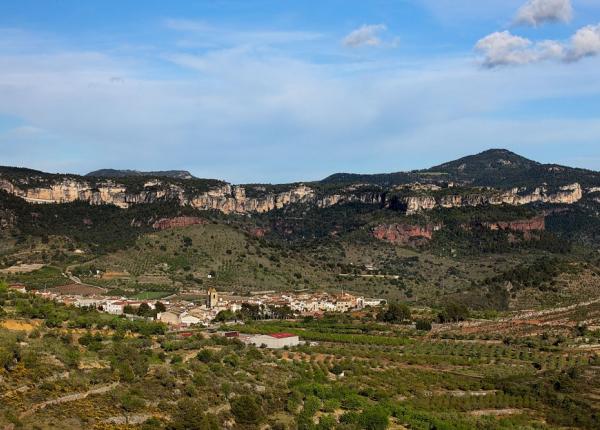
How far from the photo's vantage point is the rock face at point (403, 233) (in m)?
188

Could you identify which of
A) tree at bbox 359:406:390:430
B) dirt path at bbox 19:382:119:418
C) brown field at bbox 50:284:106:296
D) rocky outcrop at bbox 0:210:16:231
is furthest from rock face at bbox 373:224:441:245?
dirt path at bbox 19:382:119:418

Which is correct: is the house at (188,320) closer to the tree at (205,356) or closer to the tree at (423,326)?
the tree at (423,326)

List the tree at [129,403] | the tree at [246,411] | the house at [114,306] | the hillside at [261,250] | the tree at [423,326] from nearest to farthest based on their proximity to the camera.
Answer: the tree at [129,403] → the tree at [246,411] → the house at [114,306] → the tree at [423,326] → the hillside at [261,250]

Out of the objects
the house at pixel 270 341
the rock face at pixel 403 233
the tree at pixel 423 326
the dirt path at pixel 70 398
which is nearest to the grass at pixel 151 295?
the tree at pixel 423 326

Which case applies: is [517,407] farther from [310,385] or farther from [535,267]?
[535,267]

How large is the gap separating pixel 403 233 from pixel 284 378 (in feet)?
461

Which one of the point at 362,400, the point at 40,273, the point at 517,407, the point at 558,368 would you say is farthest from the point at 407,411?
the point at 40,273

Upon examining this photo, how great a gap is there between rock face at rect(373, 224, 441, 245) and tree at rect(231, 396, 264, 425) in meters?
148

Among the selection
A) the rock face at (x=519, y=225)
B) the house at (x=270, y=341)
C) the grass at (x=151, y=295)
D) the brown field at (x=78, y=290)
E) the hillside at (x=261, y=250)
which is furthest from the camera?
the rock face at (x=519, y=225)

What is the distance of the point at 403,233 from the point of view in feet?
623

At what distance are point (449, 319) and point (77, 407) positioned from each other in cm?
6524

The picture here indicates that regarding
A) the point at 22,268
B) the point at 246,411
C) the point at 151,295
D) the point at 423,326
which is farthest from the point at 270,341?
the point at 22,268

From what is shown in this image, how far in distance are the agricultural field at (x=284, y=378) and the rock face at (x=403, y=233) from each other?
335 feet

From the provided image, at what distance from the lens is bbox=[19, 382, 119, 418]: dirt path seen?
35156 millimetres
